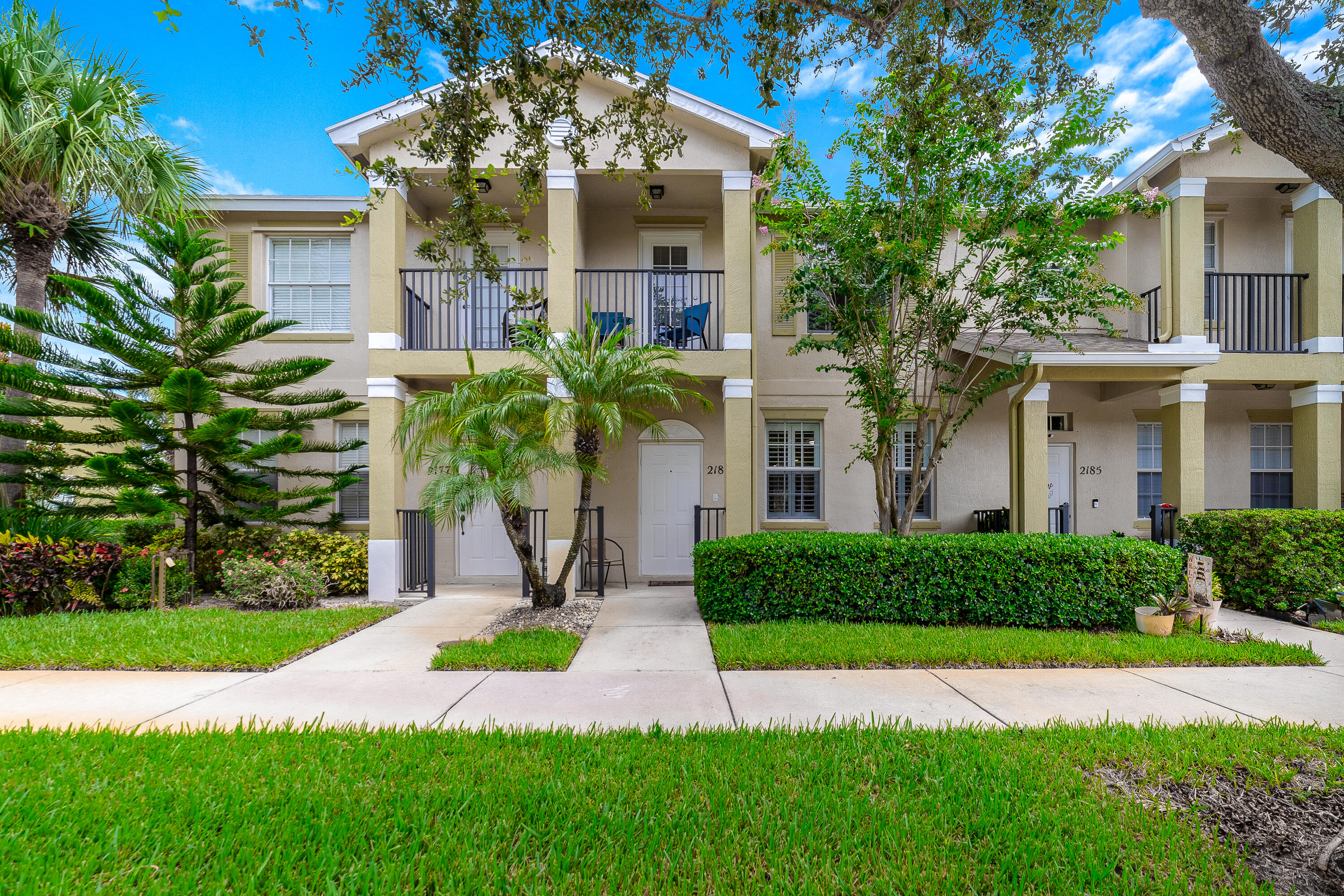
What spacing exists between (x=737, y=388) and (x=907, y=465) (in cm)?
418

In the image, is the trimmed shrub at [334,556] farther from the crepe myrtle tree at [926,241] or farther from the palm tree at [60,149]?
the crepe myrtle tree at [926,241]

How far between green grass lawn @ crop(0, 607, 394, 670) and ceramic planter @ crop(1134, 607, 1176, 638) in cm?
853

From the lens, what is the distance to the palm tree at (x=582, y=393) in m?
6.79

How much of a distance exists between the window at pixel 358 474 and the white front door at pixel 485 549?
1809 millimetres

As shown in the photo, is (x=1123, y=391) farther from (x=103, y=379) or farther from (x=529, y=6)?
(x=103, y=379)

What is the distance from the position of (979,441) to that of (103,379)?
1349 cm

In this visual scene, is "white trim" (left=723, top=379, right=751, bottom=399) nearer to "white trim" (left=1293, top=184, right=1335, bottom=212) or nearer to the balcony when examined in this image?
the balcony

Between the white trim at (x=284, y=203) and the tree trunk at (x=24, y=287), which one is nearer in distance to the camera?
the tree trunk at (x=24, y=287)

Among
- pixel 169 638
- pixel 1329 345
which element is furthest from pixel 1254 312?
pixel 169 638

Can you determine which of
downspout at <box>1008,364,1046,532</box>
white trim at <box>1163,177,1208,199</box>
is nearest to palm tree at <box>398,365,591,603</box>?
downspout at <box>1008,364,1046,532</box>

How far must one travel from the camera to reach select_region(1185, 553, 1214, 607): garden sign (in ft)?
20.9

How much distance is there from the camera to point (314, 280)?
1061cm

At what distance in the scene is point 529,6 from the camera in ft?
13.0

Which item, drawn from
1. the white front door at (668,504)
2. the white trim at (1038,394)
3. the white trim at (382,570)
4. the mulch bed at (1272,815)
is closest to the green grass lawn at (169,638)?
the white trim at (382,570)
